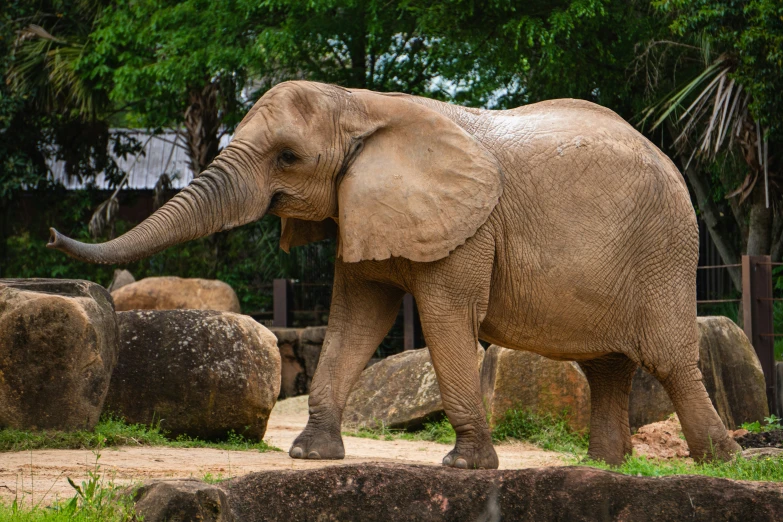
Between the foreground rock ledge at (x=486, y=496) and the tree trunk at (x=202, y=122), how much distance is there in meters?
14.2

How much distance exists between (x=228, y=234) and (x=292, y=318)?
4.18 metres

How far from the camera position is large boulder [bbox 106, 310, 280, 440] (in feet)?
26.4

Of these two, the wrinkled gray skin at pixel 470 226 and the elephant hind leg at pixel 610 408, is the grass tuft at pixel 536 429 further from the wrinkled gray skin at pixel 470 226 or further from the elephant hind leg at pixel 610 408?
the wrinkled gray skin at pixel 470 226

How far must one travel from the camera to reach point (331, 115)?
257 inches

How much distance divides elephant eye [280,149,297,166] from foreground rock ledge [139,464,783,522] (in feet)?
7.26

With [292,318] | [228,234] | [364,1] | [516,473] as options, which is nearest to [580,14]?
[364,1]

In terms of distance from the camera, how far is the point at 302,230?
23.6ft

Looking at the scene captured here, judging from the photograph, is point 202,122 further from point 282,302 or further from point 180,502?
point 180,502

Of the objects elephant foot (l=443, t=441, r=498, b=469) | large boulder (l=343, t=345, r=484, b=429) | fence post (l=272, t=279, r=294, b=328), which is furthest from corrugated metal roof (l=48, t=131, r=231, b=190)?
elephant foot (l=443, t=441, r=498, b=469)

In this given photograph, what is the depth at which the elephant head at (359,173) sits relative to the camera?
6.31 meters

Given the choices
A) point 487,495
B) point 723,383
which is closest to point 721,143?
point 723,383

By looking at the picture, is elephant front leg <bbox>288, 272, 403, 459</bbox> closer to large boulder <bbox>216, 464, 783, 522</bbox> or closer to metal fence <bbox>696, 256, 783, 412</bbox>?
large boulder <bbox>216, 464, 783, 522</bbox>

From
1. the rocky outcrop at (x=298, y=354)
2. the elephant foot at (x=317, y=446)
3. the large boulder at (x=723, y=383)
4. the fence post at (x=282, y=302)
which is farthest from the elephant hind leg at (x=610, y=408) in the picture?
the fence post at (x=282, y=302)

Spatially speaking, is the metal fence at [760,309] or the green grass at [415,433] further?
the metal fence at [760,309]
